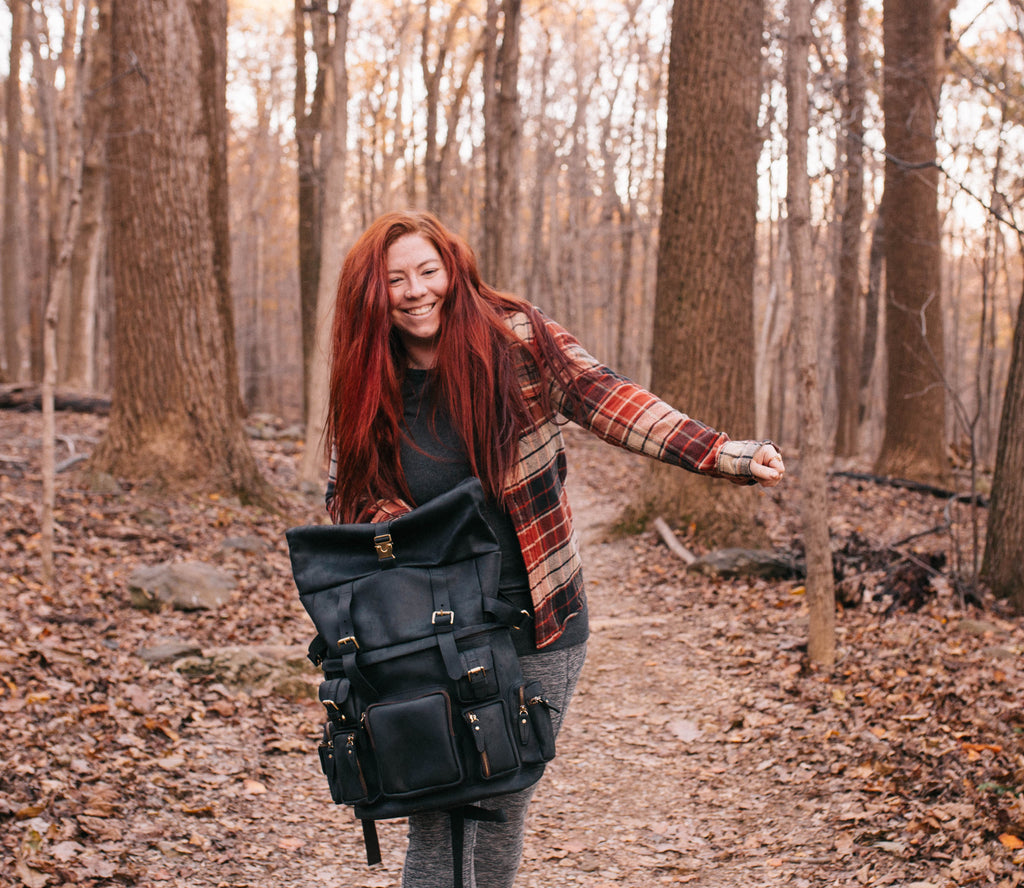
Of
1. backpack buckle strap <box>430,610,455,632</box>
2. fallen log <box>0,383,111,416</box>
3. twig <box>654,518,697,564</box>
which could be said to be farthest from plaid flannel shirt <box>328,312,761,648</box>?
fallen log <box>0,383,111,416</box>

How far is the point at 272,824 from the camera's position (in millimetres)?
3787

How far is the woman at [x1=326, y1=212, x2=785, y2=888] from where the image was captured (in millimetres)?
2148

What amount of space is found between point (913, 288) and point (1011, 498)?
6.49m

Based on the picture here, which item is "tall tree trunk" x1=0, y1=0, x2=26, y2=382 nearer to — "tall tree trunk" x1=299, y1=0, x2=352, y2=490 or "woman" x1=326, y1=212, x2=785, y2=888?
"tall tree trunk" x1=299, y1=0, x2=352, y2=490

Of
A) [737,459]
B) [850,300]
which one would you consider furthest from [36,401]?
[850,300]

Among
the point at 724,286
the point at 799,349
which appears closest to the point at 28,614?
the point at 799,349

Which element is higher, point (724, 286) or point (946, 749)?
point (724, 286)

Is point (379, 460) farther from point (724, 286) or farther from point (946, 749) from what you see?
point (724, 286)

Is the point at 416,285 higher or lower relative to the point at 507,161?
lower

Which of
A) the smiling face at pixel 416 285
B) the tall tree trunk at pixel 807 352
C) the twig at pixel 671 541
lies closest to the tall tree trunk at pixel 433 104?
the twig at pixel 671 541

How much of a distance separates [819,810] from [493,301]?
9.05 ft

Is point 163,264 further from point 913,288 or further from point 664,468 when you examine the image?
point 913,288

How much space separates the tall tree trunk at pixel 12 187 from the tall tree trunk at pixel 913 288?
48.9 ft

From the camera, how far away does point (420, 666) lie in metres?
1.94
